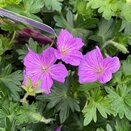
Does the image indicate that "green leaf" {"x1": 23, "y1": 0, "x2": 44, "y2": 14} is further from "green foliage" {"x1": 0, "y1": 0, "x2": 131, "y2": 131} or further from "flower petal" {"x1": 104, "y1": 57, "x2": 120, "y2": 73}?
"flower petal" {"x1": 104, "y1": 57, "x2": 120, "y2": 73}

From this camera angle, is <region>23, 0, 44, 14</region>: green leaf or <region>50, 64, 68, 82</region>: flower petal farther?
<region>23, 0, 44, 14</region>: green leaf

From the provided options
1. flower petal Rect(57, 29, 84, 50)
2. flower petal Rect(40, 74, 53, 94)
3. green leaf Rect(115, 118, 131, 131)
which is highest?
flower petal Rect(57, 29, 84, 50)

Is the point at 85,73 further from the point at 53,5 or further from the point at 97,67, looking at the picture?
the point at 53,5

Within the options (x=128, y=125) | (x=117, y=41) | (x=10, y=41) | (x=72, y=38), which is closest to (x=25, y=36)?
(x=10, y=41)

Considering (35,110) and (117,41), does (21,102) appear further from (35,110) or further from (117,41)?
(117,41)

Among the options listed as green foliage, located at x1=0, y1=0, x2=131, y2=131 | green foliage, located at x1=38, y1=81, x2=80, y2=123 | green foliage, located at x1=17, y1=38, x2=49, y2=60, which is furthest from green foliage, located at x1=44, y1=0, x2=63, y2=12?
green foliage, located at x1=38, y1=81, x2=80, y2=123

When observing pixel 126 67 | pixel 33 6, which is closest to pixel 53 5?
pixel 33 6
